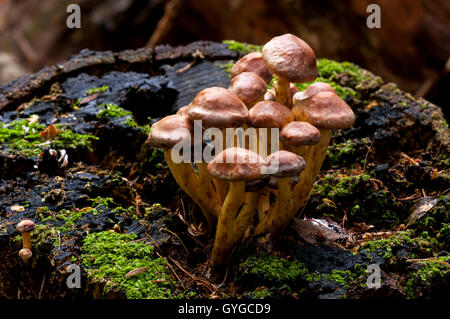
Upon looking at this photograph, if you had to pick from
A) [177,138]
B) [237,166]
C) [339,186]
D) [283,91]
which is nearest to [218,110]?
[177,138]

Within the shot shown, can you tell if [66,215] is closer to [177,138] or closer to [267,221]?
[177,138]

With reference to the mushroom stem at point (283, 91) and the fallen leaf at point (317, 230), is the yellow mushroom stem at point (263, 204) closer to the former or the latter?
the fallen leaf at point (317, 230)

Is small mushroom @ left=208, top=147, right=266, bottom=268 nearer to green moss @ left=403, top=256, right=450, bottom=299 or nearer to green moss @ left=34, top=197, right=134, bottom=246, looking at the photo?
green moss @ left=34, top=197, right=134, bottom=246

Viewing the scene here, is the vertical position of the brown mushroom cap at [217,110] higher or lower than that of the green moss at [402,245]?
higher

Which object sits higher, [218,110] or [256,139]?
[218,110]

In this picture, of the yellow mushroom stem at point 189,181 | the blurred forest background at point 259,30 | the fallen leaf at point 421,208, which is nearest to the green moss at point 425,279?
the fallen leaf at point 421,208

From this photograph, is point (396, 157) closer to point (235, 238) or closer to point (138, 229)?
point (235, 238)

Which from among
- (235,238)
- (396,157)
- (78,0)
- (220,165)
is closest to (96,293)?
(235,238)
